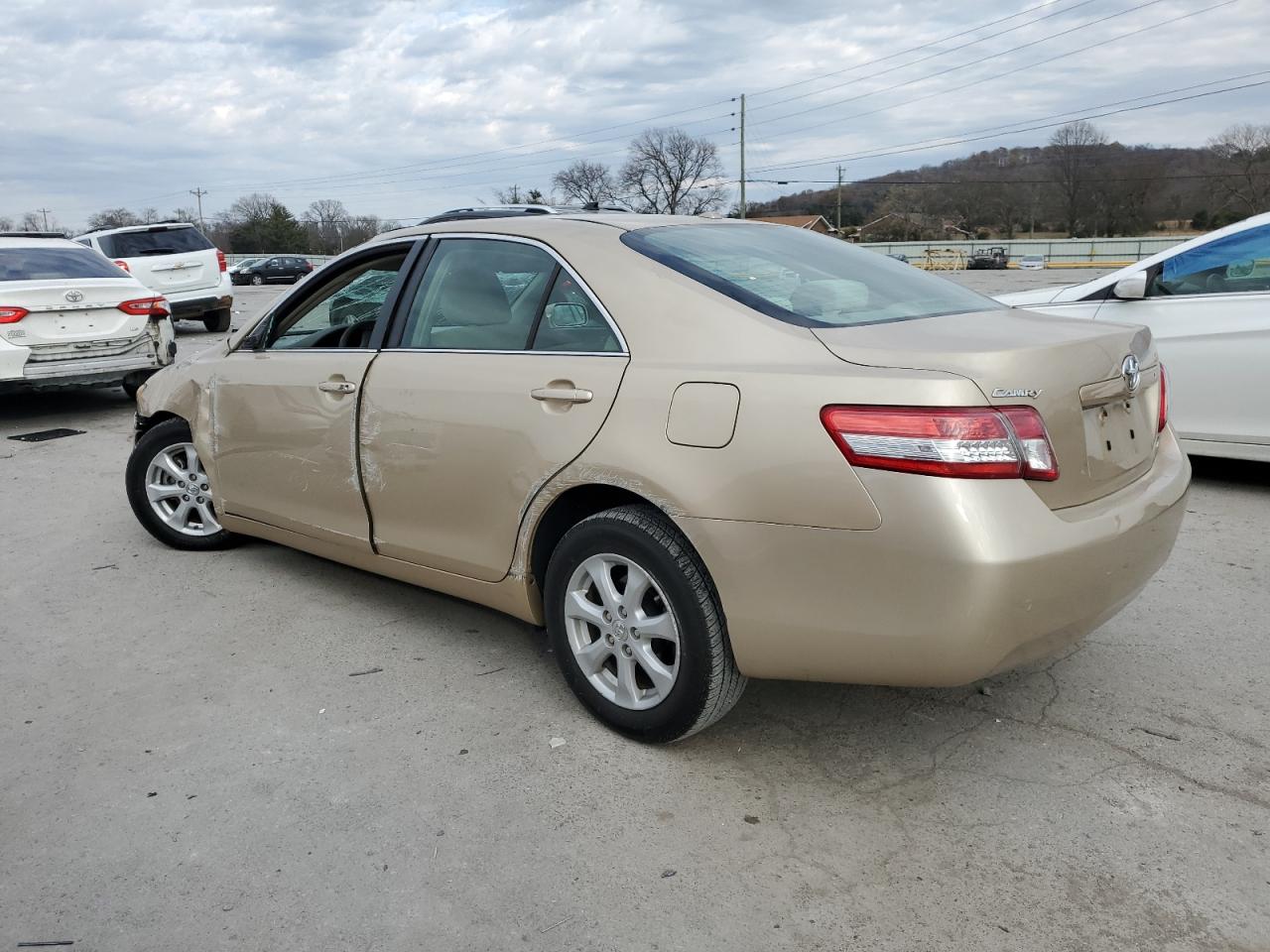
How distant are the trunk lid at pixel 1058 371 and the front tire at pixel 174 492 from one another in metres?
3.46

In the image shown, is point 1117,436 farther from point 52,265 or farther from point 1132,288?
point 52,265

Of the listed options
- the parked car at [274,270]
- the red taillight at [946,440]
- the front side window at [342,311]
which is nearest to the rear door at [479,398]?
the front side window at [342,311]

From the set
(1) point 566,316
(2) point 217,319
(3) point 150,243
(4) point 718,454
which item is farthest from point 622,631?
(2) point 217,319

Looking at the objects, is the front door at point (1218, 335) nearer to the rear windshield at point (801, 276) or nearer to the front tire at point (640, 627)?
the rear windshield at point (801, 276)

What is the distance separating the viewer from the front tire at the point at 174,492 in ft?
16.1

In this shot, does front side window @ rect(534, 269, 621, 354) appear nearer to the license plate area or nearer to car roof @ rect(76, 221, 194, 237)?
the license plate area

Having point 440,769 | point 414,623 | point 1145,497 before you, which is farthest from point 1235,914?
point 414,623

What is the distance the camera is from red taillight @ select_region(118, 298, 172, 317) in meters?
8.82

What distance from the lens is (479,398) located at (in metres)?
3.31

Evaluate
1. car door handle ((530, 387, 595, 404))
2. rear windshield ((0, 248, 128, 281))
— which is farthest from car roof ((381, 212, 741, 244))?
rear windshield ((0, 248, 128, 281))

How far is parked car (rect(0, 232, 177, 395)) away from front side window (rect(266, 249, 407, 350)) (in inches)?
201

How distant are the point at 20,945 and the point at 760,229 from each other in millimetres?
3106

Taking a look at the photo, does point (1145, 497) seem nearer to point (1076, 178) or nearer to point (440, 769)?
point (440, 769)

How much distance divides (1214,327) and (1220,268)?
40cm
